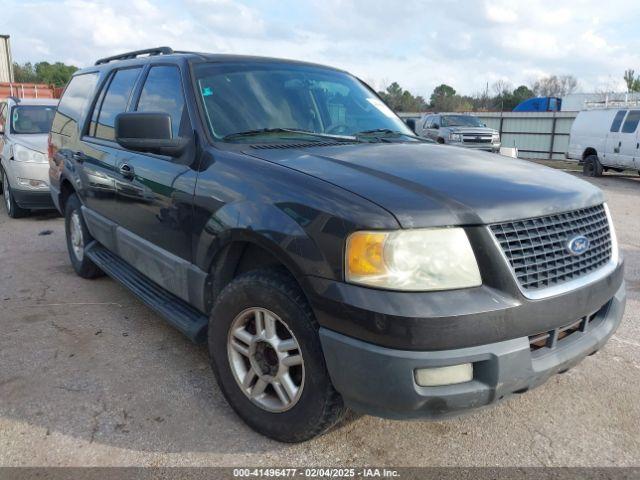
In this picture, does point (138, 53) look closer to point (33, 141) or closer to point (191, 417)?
point (191, 417)

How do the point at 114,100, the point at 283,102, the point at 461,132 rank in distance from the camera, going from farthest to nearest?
the point at 461,132 < the point at 114,100 < the point at 283,102

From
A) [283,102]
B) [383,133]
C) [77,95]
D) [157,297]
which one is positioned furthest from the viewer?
[77,95]

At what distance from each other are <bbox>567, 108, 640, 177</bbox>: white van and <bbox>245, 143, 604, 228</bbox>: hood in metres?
13.2

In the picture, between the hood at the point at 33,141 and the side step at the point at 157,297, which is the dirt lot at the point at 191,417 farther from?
the hood at the point at 33,141

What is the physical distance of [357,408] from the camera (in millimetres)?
2133

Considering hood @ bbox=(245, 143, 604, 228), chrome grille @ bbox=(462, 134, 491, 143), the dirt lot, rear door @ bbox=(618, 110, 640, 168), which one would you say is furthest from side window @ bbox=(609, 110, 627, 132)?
hood @ bbox=(245, 143, 604, 228)

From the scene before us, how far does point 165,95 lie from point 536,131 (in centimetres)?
2285

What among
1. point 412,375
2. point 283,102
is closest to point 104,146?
point 283,102

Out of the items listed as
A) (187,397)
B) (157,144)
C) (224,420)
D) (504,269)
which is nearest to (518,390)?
(504,269)

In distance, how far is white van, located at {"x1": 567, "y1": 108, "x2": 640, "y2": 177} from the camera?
45.8ft

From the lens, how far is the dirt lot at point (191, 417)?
2.43m

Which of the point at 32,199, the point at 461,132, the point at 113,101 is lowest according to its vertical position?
the point at 32,199

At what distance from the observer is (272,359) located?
8.16ft

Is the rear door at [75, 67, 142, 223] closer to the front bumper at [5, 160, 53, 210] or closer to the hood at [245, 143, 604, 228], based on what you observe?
the hood at [245, 143, 604, 228]
